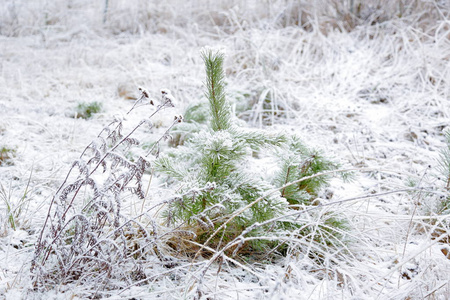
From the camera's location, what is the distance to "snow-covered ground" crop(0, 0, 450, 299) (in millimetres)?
1164

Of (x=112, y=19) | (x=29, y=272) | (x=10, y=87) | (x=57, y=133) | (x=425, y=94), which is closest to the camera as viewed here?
(x=29, y=272)

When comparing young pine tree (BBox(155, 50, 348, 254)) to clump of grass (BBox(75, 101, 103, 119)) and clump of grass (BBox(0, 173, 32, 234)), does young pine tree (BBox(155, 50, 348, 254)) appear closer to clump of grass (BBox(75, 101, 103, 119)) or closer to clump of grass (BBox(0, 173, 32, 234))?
clump of grass (BBox(0, 173, 32, 234))

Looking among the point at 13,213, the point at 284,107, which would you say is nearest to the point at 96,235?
the point at 13,213

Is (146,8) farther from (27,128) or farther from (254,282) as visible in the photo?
(254,282)

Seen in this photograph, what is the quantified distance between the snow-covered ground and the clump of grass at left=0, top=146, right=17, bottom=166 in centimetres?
3

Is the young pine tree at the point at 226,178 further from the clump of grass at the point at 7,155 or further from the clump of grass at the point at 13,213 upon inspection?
the clump of grass at the point at 7,155

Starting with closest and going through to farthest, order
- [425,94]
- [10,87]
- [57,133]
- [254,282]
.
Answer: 1. [254,282]
2. [57,133]
3. [425,94]
4. [10,87]

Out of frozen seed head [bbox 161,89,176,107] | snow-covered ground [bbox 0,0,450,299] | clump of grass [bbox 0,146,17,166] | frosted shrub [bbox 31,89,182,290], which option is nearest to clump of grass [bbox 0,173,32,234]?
snow-covered ground [bbox 0,0,450,299]

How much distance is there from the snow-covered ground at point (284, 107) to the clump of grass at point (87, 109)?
0.06 meters

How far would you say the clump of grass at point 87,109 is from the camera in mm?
2869

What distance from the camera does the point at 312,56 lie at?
408cm

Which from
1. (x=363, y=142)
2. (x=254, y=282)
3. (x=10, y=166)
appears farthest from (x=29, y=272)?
(x=363, y=142)

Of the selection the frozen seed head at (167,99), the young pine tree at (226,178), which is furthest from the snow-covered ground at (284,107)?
the frozen seed head at (167,99)

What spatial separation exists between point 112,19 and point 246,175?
18.8ft
